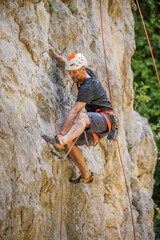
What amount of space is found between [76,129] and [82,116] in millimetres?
193

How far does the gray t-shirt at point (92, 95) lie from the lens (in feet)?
12.0

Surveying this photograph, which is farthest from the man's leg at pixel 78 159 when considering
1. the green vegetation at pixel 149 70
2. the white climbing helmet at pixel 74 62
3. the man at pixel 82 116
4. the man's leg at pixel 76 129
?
the green vegetation at pixel 149 70

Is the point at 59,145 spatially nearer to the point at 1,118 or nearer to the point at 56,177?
the point at 56,177

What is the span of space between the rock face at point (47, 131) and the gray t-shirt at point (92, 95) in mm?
377

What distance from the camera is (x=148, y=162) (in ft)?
24.5

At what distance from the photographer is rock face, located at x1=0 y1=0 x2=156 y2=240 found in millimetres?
2969

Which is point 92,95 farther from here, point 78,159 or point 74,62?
point 78,159

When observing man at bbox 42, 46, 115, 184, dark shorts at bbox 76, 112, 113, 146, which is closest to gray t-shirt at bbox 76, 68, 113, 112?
man at bbox 42, 46, 115, 184

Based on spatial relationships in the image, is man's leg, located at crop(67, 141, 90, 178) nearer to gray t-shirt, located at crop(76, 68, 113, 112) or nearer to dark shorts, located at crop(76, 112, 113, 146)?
dark shorts, located at crop(76, 112, 113, 146)

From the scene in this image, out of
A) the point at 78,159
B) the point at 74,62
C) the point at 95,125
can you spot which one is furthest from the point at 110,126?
the point at 74,62

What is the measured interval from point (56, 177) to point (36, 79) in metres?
1.21

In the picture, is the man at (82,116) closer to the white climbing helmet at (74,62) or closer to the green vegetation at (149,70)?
the white climbing helmet at (74,62)

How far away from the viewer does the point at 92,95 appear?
3754mm

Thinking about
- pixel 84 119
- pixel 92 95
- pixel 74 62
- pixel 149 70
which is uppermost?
pixel 74 62
